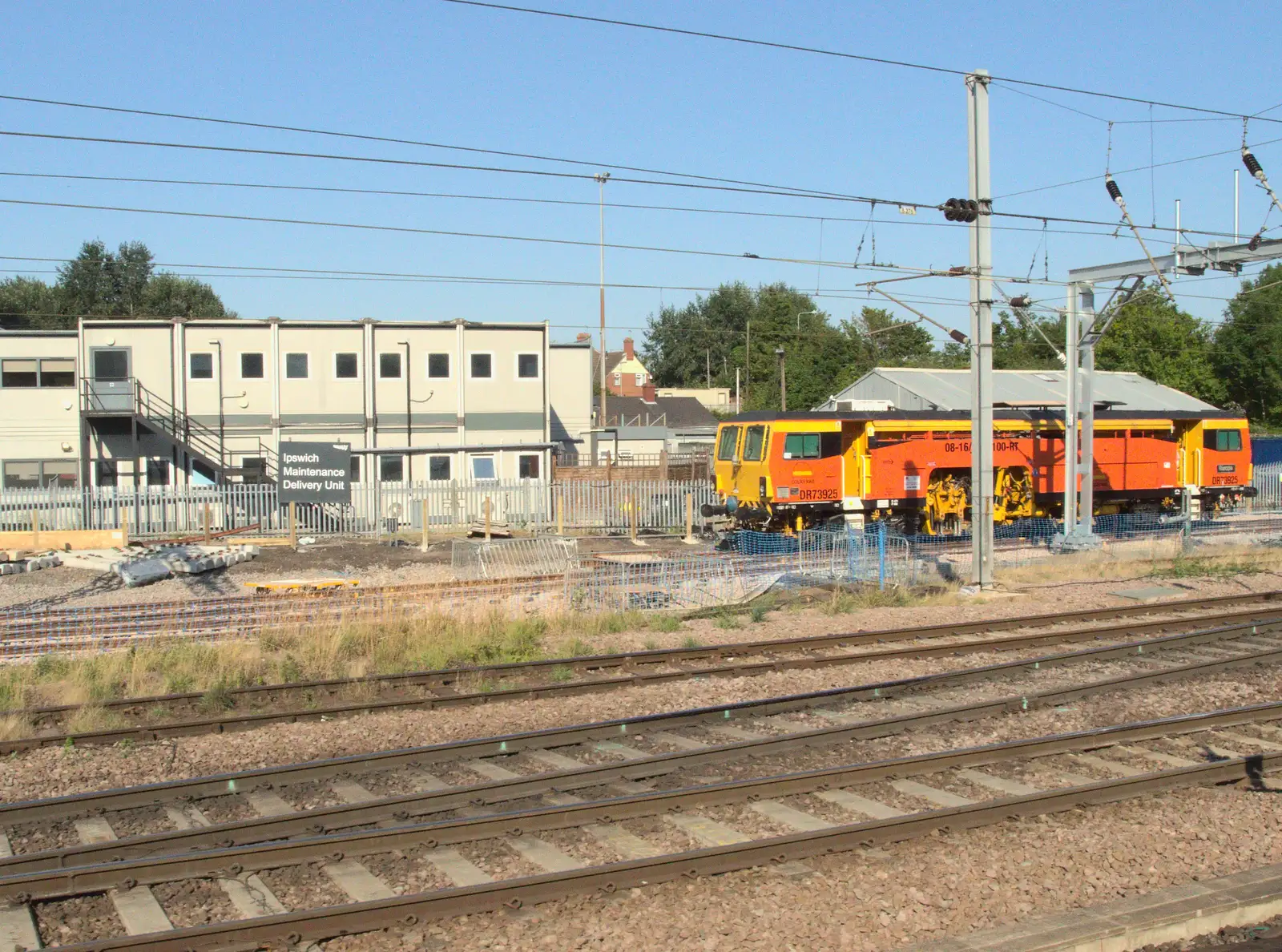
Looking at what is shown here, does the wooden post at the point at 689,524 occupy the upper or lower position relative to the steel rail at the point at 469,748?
upper

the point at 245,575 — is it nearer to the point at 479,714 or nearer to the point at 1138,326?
the point at 479,714

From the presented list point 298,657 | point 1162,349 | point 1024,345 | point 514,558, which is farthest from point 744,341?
point 298,657

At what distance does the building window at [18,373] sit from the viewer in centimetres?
3981

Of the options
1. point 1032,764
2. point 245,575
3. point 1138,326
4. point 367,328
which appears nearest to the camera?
point 1032,764

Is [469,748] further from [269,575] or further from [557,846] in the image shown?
[269,575]

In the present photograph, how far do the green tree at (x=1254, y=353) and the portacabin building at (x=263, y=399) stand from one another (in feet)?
142

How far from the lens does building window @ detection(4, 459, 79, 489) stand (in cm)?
3966

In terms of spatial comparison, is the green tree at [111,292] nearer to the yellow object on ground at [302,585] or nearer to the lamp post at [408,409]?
the lamp post at [408,409]

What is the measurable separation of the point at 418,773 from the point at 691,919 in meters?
3.74

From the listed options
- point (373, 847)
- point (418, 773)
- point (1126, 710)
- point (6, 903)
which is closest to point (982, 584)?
point (1126, 710)

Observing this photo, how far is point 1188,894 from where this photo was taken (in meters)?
6.46

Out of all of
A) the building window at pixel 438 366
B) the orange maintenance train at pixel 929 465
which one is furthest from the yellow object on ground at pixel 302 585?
the building window at pixel 438 366

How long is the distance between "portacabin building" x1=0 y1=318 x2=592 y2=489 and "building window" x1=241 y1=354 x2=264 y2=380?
41 millimetres

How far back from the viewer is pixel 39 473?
39.7 metres
